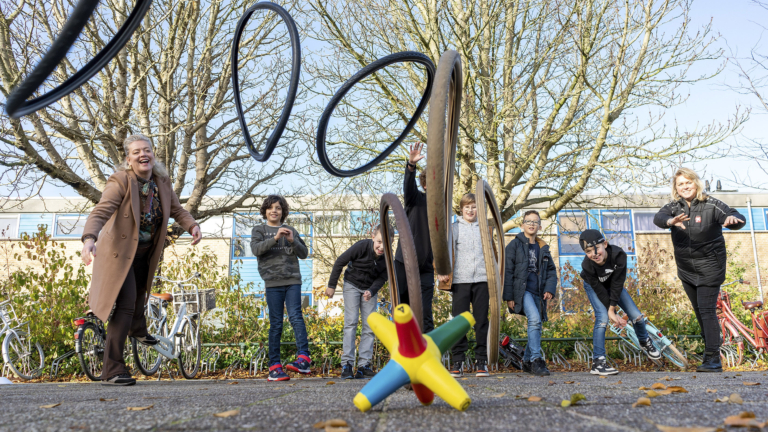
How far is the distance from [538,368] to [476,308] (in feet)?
2.75

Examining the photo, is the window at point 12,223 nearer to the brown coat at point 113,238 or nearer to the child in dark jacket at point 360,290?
the child in dark jacket at point 360,290

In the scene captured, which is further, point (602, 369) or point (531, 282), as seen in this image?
point (531, 282)

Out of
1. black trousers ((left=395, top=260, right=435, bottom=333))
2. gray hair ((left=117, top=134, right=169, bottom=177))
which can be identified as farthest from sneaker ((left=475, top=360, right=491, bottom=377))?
gray hair ((left=117, top=134, right=169, bottom=177))

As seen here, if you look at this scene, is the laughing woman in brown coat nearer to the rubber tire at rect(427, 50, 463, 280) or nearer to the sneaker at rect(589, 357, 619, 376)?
the rubber tire at rect(427, 50, 463, 280)

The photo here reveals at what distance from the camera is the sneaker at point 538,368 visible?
202 inches

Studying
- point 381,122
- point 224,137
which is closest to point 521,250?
point 381,122

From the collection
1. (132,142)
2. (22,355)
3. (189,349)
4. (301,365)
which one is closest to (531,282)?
(301,365)

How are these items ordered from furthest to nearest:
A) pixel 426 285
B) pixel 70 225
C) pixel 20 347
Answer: pixel 70 225, pixel 20 347, pixel 426 285

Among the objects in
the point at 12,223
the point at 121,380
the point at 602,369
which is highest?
the point at 12,223

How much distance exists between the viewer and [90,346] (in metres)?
5.31

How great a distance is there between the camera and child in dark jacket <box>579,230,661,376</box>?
5156 millimetres

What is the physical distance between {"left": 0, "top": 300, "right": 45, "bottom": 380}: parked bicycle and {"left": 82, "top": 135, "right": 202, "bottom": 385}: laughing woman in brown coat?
3504 millimetres

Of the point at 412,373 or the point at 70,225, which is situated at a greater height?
the point at 70,225

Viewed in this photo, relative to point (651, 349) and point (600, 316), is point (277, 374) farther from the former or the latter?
point (651, 349)
